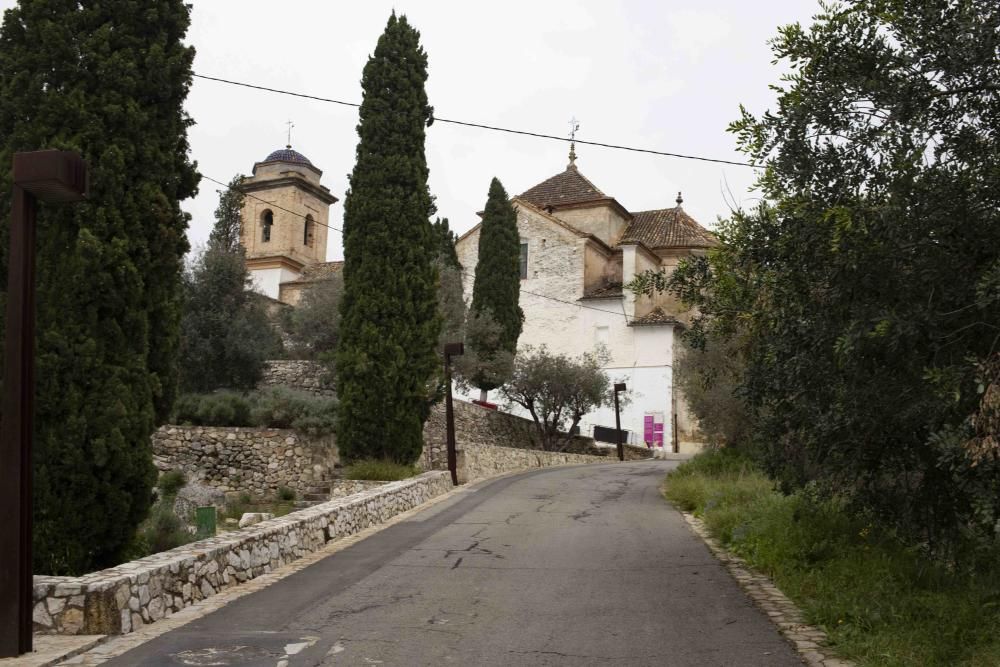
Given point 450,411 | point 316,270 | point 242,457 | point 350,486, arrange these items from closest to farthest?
1. point 350,486
2. point 450,411
3. point 242,457
4. point 316,270

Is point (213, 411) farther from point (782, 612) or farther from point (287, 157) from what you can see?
point (287, 157)

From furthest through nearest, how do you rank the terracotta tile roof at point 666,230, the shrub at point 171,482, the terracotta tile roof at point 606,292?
the terracotta tile roof at point 666,230, the terracotta tile roof at point 606,292, the shrub at point 171,482

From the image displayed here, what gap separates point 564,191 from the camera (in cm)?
4762

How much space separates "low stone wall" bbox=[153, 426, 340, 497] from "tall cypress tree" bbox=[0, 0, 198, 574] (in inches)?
470

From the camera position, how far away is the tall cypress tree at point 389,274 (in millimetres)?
20297

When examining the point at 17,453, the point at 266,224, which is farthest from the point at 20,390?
the point at 266,224

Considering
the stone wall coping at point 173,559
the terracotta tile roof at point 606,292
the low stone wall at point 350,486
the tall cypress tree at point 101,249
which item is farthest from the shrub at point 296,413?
the terracotta tile roof at point 606,292

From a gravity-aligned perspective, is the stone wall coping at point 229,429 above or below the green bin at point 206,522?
above

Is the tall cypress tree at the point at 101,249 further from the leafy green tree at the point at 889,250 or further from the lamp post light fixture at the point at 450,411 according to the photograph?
the lamp post light fixture at the point at 450,411

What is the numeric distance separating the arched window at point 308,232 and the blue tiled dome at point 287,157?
3.07 m

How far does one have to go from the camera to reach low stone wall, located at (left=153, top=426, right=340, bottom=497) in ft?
71.2

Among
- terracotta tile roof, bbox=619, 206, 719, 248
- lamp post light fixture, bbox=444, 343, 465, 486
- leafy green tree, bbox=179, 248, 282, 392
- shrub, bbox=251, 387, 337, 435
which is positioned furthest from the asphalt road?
terracotta tile roof, bbox=619, 206, 719, 248

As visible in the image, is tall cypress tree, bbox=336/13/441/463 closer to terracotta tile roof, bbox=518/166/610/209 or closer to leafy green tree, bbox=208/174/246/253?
leafy green tree, bbox=208/174/246/253

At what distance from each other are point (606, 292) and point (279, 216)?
18.3 metres
